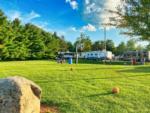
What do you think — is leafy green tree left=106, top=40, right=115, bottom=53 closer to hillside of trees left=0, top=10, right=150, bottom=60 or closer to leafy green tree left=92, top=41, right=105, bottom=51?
leafy green tree left=92, top=41, right=105, bottom=51

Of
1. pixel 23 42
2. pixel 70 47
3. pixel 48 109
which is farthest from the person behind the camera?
pixel 70 47

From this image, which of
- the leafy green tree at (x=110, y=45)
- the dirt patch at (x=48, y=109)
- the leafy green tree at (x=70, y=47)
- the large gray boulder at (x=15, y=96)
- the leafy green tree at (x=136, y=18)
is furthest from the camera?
the leafy green tree at (x=110, y=45)

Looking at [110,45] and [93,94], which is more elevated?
[110,45]

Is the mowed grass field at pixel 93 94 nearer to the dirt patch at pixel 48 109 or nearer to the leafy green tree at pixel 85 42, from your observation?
the dirt patch at pixel 48 109

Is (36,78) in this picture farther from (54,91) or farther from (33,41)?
(33,41)

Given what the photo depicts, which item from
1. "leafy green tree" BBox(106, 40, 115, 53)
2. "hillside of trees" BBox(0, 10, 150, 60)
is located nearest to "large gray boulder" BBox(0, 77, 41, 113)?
"hillside of trees" BBox(0, 10, 150, 60)

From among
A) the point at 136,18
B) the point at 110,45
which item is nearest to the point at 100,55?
the point at 110,45

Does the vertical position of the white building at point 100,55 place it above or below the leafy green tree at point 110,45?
below

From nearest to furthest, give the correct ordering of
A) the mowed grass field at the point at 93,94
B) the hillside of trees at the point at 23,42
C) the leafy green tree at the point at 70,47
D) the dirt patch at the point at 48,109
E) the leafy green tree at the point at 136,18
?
the dirt patch at the point at 48,109, the mowed grass field at the point at 93,94, the leafy green tree at the point at 136,18, the hillside of trees at the point at 23,42, the leafy green tree at the point at 70,47

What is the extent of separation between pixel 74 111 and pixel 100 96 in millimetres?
2240

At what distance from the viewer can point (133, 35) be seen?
778 inches

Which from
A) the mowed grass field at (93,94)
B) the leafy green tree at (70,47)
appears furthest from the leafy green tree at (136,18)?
the leafy green tree at (70,47)

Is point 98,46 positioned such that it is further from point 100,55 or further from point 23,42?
Result: point 23,42

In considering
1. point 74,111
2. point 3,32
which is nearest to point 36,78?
point 74,111
